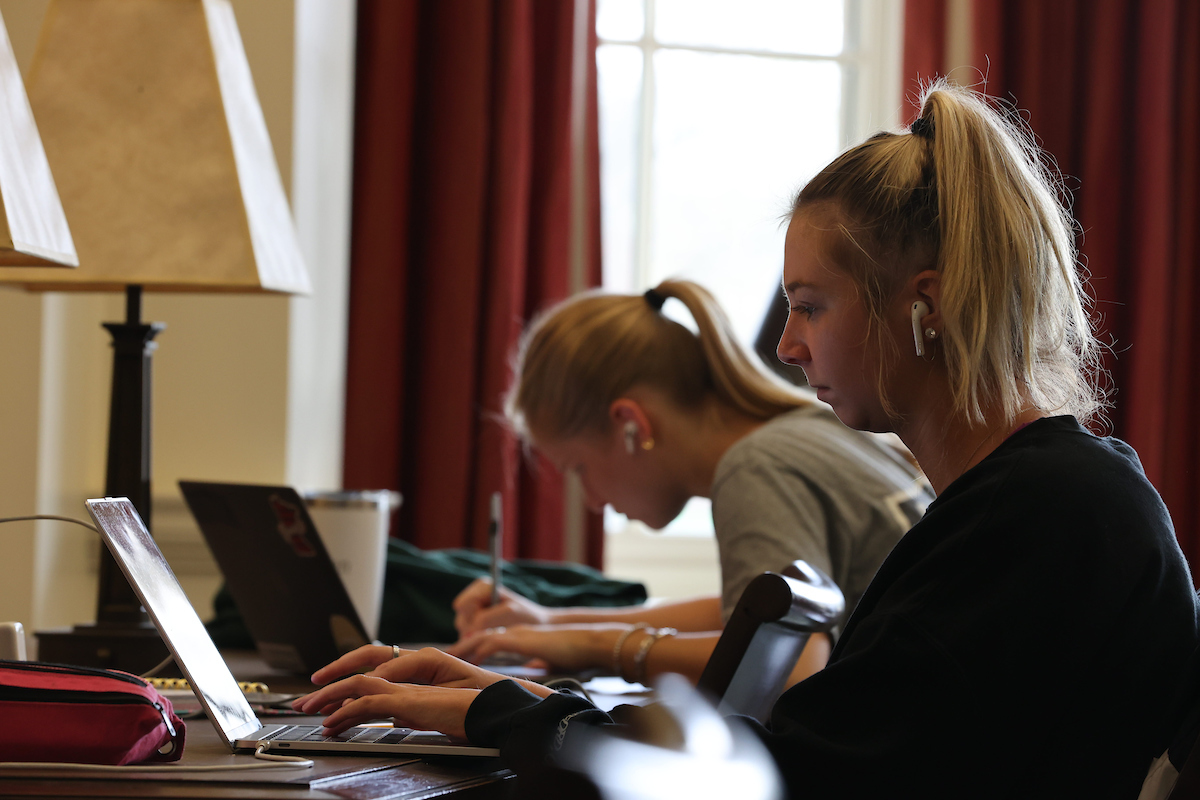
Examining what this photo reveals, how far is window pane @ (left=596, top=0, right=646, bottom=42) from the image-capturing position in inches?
131

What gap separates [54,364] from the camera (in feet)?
6.13

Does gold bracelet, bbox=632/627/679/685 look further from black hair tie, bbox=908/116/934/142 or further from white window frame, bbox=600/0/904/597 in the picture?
white window frame, bbox=600/0/904/597

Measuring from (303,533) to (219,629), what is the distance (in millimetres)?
454

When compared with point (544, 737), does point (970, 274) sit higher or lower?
higher

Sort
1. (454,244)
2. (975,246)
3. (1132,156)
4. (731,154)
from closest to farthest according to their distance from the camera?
(975,246) → (454,244) → (1132,156) → (731,154)

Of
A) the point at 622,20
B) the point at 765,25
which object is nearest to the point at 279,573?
the point at 622,20

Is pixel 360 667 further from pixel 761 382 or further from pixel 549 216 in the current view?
pixel 549 216

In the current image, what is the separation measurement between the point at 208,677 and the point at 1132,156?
2940mm

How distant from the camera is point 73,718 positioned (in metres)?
0.74

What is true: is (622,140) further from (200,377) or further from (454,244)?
(200,377)

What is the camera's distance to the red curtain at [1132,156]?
3066 millimetres

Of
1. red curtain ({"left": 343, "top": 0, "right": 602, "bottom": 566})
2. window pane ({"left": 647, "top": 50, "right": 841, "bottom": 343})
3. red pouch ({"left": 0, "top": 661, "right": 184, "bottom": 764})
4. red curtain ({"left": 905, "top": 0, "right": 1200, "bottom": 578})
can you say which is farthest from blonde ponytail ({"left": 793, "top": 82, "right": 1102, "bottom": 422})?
window pane ({"left": 647, "top": 50, "right": 841, "bottom": 343})

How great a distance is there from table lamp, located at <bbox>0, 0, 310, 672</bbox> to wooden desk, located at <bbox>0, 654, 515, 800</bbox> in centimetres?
56

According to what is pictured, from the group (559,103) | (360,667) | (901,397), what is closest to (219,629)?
(360,667)
